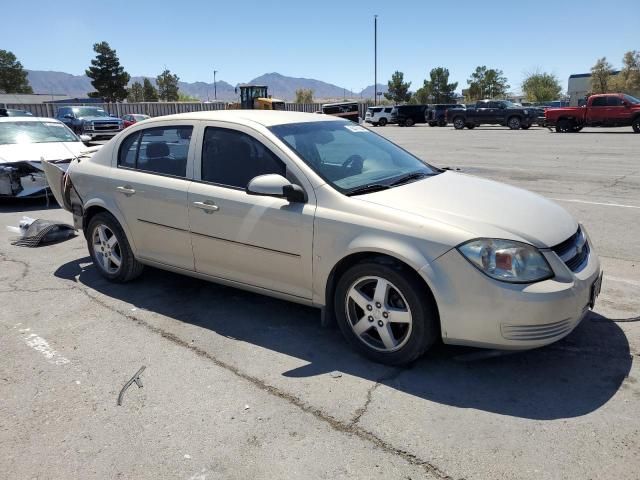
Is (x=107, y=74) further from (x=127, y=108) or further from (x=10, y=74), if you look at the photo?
(x=127, y=108)

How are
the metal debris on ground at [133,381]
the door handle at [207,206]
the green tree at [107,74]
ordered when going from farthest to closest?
the green tree at [107,74] → the door handle at [207,206] → the metal debris on ground at [133,381]

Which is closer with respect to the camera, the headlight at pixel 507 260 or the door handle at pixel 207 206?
the headlight at pixel 507 260

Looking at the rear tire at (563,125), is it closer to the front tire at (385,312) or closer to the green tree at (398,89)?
the front tire at (385,312)

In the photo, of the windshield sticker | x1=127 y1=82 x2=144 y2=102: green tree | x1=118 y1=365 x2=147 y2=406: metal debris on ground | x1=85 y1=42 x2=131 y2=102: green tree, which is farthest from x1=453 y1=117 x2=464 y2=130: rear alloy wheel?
x1=127 y1=82 x2=144 y2=102: green tree

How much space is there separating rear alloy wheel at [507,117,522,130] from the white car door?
30.7m

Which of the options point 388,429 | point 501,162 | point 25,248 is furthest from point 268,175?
point 501,162

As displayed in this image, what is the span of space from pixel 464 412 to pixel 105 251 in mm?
3748

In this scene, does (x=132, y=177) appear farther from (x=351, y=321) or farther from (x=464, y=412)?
(x=464, y=412)

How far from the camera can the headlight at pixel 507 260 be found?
3.07 m

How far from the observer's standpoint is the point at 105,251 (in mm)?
5242

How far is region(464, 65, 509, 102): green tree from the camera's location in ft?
273

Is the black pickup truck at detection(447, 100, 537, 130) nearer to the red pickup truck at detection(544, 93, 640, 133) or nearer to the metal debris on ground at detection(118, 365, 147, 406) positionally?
the red pickup truck at detection(544, 93, 640, 133)

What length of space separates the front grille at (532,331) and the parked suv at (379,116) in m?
42.3

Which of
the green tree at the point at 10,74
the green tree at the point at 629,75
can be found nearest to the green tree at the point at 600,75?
the green tree at the point at 629,75
